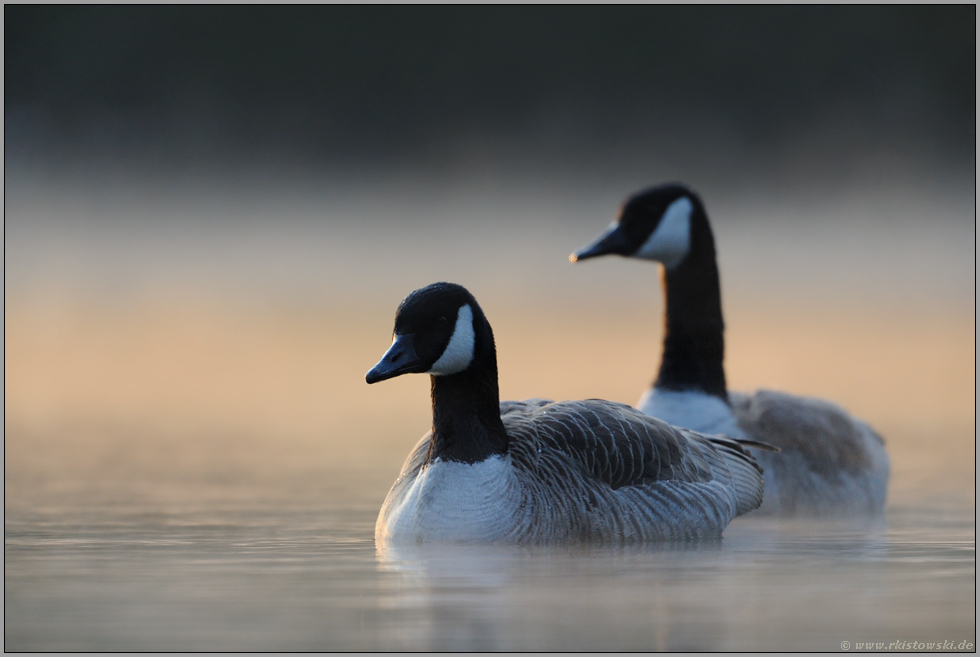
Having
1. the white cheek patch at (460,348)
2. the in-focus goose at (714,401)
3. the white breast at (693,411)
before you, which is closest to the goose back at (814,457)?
the in-focus goose at (714,401)

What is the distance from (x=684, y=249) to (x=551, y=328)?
23.9 ft

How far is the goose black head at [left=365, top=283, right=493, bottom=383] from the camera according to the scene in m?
6.73

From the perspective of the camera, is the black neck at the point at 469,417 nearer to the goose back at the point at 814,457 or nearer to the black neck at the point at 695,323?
the goose back at the point at 814,457

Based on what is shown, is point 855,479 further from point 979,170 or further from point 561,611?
point 561,611

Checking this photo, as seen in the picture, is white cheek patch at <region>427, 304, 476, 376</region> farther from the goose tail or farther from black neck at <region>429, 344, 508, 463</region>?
the goose tail

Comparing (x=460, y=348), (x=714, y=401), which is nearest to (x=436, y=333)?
(x=460, y=348)

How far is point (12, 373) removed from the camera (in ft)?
44.9

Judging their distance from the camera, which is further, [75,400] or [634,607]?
[75,400]

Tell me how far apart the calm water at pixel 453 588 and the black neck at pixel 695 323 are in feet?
4.79

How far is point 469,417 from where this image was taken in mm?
6910

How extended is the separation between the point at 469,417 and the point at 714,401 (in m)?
2.53

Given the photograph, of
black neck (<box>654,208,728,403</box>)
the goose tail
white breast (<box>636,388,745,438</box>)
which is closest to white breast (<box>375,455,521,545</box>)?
the goose tail

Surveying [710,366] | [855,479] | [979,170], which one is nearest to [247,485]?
[710,366]

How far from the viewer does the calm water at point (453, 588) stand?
516cm
